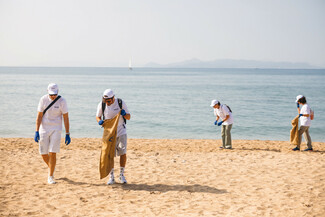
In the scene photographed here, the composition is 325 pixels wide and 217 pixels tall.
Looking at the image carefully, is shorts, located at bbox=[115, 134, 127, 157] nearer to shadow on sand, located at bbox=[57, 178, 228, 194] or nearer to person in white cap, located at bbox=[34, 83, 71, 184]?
shadow on sand, located at bbox=[57, 178, 228, 194]

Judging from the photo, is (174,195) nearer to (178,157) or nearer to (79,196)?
(79,196)

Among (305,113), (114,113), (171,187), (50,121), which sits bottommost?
(171,187)

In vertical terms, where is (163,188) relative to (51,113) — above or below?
below

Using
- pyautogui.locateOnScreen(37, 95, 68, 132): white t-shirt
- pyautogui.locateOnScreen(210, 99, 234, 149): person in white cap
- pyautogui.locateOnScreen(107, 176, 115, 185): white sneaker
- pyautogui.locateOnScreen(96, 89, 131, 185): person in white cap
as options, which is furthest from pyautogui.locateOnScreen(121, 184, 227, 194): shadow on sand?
pyautogui.locateOnScreen(210, 99, 234, 149): person in white cap

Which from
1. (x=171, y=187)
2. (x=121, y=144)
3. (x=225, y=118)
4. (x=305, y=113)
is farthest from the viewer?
(x=225, y=118)

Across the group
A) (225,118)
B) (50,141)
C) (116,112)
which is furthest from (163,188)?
(225,118)

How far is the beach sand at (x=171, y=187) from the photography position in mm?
4691

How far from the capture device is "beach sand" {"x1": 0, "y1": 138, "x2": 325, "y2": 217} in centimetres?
469

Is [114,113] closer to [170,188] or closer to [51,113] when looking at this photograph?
[51,113]

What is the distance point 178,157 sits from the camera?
27.8ft

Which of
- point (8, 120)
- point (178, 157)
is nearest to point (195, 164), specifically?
point (178, 157)

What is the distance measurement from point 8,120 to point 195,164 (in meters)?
16.0

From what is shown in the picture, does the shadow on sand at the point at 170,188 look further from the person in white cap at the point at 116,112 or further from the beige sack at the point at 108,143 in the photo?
the person in white cap at the point at 116,112

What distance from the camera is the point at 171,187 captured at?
19.2 feet
